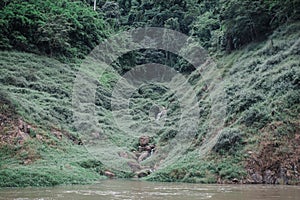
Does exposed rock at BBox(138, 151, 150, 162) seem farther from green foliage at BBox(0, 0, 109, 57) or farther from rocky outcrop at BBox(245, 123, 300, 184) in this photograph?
green foliage at BBox(0, 0, 109, 57)

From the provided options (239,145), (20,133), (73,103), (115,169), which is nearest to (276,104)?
(239,145)

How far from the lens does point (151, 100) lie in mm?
53000

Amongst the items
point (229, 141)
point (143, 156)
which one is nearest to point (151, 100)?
point (143, 156)

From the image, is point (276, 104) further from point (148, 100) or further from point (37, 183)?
point (148, 100)

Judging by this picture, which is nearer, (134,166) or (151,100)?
(134,166)

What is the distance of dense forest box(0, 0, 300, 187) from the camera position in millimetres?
24172

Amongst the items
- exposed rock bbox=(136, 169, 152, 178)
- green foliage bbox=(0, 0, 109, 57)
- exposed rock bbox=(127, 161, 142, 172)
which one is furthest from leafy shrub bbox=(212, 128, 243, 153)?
green foliage bbox=(0, 0, 109, 57)

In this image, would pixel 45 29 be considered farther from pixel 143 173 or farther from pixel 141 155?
pixel 143 173

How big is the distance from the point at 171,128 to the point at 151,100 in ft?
57.9

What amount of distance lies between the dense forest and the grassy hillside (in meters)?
0.09

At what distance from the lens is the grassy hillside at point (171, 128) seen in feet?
77.4

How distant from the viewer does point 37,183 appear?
2028cm

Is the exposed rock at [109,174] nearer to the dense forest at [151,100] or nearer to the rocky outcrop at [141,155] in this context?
the dense forest at [151,100]

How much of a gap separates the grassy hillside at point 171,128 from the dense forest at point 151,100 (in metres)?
0.09
